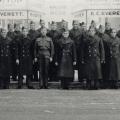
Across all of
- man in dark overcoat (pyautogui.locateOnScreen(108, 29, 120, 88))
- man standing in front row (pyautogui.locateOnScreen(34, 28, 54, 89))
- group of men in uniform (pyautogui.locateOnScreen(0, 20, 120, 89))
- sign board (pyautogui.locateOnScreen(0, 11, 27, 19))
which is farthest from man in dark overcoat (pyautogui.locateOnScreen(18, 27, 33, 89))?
man in dark overcoat (pyautogui.locateOnScreen(108, 29, 120, 88))

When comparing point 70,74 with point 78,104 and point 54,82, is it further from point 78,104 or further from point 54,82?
point 78,104

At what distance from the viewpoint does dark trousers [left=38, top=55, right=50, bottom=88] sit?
15.8m

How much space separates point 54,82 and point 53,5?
2.48 metres

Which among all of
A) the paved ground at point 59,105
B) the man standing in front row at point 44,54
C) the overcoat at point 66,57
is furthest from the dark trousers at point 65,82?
the paved ground at point 59,105

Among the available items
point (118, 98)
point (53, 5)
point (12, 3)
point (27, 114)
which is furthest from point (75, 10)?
point (27, 114)

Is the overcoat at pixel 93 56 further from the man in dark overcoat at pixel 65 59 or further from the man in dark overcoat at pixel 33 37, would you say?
the man in dark overcoat at pixel 33 37

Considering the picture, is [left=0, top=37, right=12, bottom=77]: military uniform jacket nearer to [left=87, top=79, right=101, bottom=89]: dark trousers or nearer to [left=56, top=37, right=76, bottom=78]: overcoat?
[left=56, top=37, right=76, bottom=78]: overcoat

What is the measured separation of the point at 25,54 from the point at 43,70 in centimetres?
69

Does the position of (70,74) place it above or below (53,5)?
below

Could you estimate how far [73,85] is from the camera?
16.3m

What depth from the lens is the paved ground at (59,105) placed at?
10727 millimetres

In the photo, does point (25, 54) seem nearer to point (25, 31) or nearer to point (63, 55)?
point (25, 31)

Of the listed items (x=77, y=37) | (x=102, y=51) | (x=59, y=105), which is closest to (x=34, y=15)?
(x=77, y=37)

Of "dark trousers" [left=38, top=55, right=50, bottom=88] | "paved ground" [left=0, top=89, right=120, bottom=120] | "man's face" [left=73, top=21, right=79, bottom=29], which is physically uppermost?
"man's face" [left=73, top=21, right=79, bottom=29]
